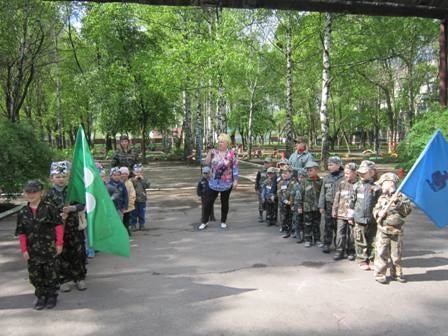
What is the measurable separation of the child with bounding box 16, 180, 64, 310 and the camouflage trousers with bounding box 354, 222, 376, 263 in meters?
3.91

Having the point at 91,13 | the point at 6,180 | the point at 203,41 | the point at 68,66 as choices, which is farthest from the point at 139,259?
the point at 68,66

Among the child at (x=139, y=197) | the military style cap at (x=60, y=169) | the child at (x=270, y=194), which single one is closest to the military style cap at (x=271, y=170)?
the child at (x=270, y=194)

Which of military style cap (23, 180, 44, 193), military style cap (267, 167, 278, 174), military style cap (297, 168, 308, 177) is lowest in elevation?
military style cap (267, 167, 278, 174)

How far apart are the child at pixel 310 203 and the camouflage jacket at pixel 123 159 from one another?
11.4 feet

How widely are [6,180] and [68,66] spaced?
101 ft

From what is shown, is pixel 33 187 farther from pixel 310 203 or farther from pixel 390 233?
pixel 310 203

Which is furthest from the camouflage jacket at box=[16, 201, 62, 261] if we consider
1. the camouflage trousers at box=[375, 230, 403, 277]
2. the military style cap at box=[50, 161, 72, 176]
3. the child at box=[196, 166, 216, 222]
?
the child at box=[196, 166, 216, 222]

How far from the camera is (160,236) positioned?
858 cm

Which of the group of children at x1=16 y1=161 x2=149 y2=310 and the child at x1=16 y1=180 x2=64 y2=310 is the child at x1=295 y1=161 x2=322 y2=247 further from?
the child at x1=16 y1=180 x2=64 y2=310

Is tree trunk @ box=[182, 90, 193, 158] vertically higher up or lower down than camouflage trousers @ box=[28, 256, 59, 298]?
higher up

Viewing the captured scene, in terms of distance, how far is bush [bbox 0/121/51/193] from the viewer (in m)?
10.4

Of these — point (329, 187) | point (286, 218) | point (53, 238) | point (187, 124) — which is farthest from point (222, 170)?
point (187, 124)

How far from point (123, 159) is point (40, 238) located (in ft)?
14.2

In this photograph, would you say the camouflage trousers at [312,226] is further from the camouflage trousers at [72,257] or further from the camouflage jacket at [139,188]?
the camouflage trousers at [72,257]
